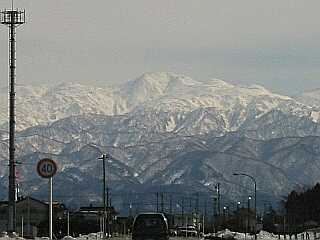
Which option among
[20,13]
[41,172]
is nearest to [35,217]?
[20,13]

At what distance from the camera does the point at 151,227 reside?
2494 inches

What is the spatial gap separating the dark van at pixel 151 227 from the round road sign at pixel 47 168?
15.0 m

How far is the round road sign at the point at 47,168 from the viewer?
161 ft

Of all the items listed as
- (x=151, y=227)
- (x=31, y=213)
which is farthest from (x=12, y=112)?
(x=31, y=213)

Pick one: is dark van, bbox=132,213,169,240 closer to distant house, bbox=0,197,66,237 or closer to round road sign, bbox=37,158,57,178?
round road sign, bbox=37,158,57,178

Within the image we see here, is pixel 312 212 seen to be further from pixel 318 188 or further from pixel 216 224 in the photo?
pixel 216 224

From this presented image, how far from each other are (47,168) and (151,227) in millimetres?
15260

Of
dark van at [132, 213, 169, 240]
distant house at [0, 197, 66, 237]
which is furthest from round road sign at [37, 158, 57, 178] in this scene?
distant house at [0, 197, 66, 237]

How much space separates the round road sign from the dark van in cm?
1497

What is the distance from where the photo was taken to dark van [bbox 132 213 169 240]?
207 feet

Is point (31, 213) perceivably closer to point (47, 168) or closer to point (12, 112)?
point (12, 112)

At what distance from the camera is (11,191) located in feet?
293

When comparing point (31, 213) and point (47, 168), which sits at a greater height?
point (47, 168)

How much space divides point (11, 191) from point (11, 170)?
1740 millimetres
